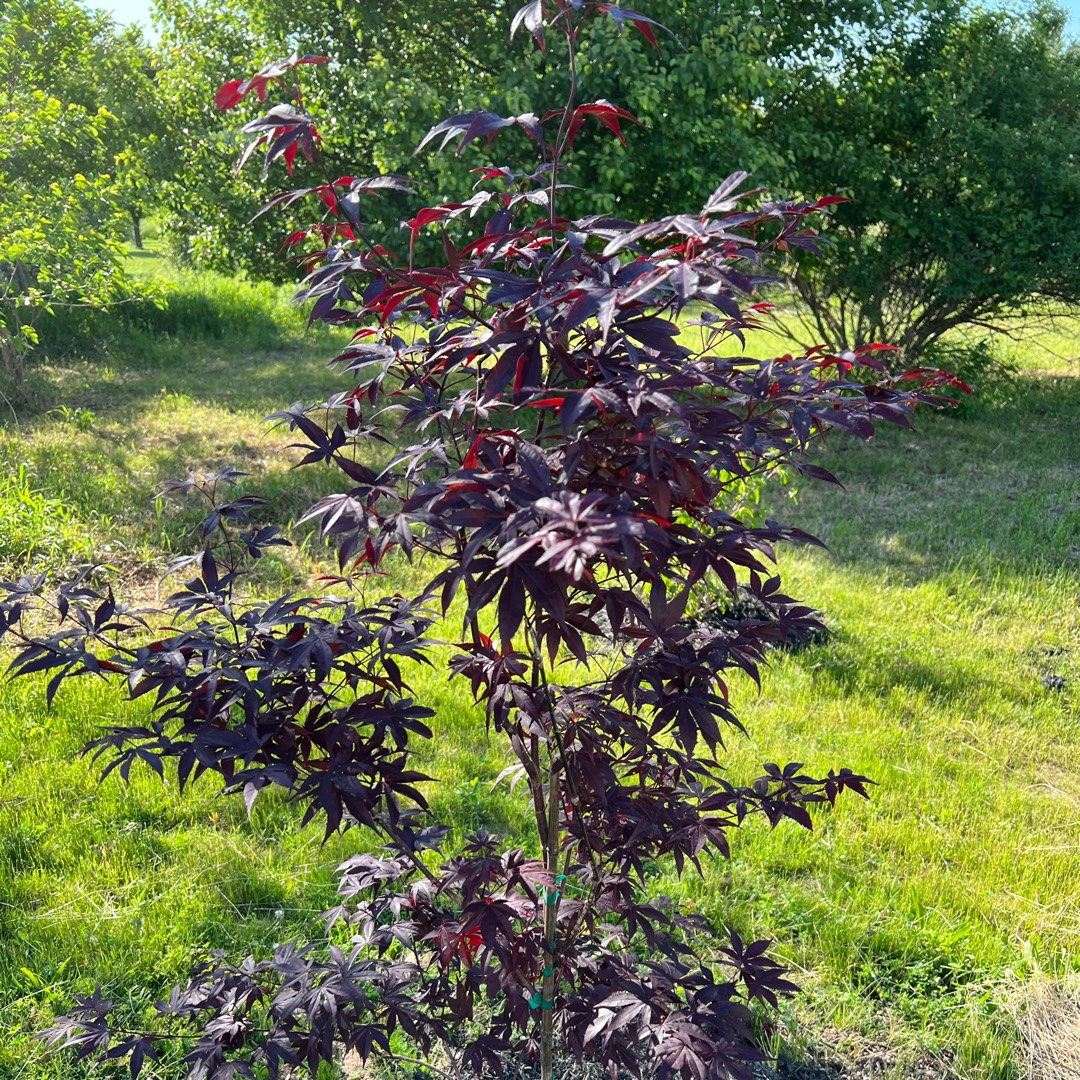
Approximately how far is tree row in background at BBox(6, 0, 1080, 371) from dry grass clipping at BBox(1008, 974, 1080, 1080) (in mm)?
5476

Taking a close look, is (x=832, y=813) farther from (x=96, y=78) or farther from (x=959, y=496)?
(x=96, y=78)

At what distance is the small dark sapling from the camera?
1.30 metres

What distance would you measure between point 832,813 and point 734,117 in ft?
17.8

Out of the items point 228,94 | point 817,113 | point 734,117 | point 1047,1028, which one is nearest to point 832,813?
point 1047,1028

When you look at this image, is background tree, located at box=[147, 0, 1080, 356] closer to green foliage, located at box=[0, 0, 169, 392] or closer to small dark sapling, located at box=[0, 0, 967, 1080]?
green foliage, located at box=[0, 0, 169, 392]

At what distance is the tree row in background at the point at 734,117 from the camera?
6.91 meters

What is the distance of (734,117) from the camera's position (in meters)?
7.02

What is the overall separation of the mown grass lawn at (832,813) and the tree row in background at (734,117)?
257cm

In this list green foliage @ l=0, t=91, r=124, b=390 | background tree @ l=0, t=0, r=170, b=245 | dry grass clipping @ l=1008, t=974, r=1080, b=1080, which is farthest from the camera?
background tree @ l=0, t=0, r=170, b=245

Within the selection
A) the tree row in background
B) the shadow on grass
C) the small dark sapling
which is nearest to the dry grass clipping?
the small dark sapling

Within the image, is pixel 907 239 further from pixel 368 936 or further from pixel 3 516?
pixel 368 936

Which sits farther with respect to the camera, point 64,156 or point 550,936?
point 64,156

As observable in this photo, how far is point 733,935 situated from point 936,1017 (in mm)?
852

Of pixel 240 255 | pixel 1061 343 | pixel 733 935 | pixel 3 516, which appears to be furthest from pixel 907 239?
pixel 733 935
